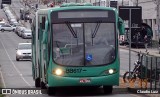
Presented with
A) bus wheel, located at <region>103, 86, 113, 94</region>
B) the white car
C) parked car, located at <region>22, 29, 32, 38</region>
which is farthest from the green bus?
parked car, located at <region>22, 29, 32, 38</region>

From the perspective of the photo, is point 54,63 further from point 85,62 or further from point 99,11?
point 99,11

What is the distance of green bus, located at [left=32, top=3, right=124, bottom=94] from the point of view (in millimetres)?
20750

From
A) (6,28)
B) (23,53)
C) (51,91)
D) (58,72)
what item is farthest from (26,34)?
(58,72)

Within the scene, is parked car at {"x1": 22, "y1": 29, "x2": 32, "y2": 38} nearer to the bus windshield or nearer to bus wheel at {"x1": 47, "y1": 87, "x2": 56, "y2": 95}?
bus wheel at {"x1": 47, "y1": 87, "x2": 56, "y2": 95}

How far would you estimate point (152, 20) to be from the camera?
3430 inches

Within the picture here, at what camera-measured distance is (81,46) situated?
2097cm

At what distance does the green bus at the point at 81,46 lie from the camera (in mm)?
20750

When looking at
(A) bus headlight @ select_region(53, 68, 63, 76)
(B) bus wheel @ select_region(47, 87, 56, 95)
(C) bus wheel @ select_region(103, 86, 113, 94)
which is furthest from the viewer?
(C) bus wheel @ select_region(103, 86, 113, 94)

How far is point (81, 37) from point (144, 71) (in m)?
4.56

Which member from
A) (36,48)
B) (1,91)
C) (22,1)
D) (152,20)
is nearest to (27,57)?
(36,48)

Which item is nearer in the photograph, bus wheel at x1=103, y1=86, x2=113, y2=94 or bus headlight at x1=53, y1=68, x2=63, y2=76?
bus headlight at x1=53, y1=68, x2=63, y2=76

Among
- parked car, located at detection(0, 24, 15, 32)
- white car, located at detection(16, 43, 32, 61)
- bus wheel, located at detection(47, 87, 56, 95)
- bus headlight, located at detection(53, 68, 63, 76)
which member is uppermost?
bus headlight, located at detection(53, 68, 63, 76)

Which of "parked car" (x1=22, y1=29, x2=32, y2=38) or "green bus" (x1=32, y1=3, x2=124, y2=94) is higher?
"green bus" (x1=32, y1=3, x2=124, y2=94)

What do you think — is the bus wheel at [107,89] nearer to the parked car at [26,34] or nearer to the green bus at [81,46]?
the green bus at [81,46]
